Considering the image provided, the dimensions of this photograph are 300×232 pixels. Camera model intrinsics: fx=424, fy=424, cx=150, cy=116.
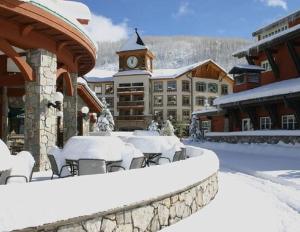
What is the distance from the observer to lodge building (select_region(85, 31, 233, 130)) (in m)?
58.6

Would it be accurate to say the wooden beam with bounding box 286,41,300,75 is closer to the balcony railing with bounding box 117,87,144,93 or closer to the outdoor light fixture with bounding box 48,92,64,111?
the outdoor light fixture with bounding box 48,92,64,111

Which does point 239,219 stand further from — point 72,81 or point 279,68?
point 279,68

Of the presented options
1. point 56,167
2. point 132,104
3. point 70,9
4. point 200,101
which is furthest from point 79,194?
point 200,101

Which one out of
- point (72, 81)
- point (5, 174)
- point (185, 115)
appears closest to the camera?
point (5, 174)

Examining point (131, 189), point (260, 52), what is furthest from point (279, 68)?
point (131, 189)

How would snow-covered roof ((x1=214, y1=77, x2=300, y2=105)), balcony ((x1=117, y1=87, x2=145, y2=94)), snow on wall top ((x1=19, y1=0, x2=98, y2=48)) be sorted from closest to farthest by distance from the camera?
snow on wall top ((x1=19, y1=0, x2=98, y2=48)), snow-covered roof ((x1=214, y1=77, x2=300, y2=105)), balcony ((x1=117, y1=87, x2=145, y2=94))

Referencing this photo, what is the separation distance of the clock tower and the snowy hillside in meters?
87.7

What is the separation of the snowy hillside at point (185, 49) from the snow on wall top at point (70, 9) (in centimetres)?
12945

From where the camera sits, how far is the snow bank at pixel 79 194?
12.9ft

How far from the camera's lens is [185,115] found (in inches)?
2343

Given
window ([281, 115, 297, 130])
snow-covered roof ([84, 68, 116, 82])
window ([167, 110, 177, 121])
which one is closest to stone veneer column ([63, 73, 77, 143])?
window ([281, 115, 297, 130])

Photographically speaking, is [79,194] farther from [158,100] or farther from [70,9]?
[158,100]

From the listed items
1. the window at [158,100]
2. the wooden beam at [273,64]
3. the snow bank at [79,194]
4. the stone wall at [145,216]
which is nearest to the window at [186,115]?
the window at [158,100]

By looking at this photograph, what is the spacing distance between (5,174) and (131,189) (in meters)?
1.93
